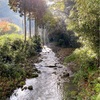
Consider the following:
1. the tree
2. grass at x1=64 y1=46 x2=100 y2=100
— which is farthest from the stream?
the tree

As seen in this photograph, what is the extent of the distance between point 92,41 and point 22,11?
1004 inches

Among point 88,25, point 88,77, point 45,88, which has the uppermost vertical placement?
point 88,25

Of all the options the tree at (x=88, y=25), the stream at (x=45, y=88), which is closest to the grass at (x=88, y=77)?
the tree at (x=88, y=25)

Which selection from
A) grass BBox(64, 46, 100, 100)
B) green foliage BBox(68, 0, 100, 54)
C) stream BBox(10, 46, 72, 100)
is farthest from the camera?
green foliage BBox(68, 0, 100, 54)

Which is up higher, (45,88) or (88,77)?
(88,77)

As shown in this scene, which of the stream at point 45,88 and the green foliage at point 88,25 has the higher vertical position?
the green foliage at point 88,25

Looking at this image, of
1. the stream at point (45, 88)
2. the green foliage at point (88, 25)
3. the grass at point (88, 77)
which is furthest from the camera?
the green foliage at point (88, 25)

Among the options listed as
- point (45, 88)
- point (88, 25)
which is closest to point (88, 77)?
point (45, 88)

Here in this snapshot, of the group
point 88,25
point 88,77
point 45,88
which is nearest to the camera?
point 45,88

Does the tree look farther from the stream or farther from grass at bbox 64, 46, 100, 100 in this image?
the stream

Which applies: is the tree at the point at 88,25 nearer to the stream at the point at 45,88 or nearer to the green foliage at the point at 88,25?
the green foliage at the point at 88,25

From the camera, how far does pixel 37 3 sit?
156 feet

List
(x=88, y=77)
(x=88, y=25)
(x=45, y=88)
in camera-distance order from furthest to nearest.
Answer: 1. (x=88, y=25)
2. (x=88, y=77)
3. (x=45, y=88)

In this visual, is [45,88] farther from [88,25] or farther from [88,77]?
[88,25]
